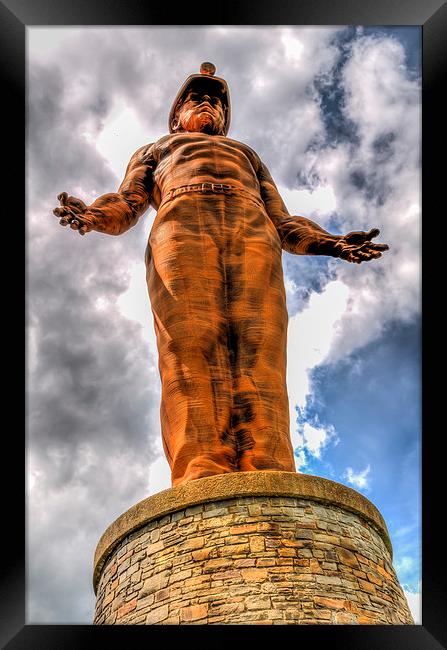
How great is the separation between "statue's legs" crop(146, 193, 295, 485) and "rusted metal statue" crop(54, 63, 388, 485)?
0.01 m

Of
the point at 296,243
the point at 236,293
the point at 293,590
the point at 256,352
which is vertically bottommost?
the point at 293,590

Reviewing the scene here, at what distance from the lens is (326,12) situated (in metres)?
7.47

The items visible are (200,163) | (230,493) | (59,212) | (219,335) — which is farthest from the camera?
(200,163)

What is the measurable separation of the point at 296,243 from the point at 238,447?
253 centimetres

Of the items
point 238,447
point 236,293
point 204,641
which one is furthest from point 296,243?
point 204,641

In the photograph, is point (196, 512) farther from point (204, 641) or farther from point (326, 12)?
point (326, 12)

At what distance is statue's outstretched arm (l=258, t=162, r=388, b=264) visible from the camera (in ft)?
34.0

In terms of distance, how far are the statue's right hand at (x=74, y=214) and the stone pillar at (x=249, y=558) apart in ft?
8.56

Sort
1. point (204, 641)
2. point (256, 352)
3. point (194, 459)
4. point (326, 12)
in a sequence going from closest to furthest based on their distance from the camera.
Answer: point (204, 641) < point (326, 12) < point (194, 459) < point (256, 352)

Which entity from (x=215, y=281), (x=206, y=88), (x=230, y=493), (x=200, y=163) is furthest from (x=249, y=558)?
(x=206, y=88)

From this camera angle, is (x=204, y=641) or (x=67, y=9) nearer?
(x=204, y=641)

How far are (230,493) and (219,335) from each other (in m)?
1.83

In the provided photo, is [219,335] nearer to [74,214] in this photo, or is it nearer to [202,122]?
[74,214]

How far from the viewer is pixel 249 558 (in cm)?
797
